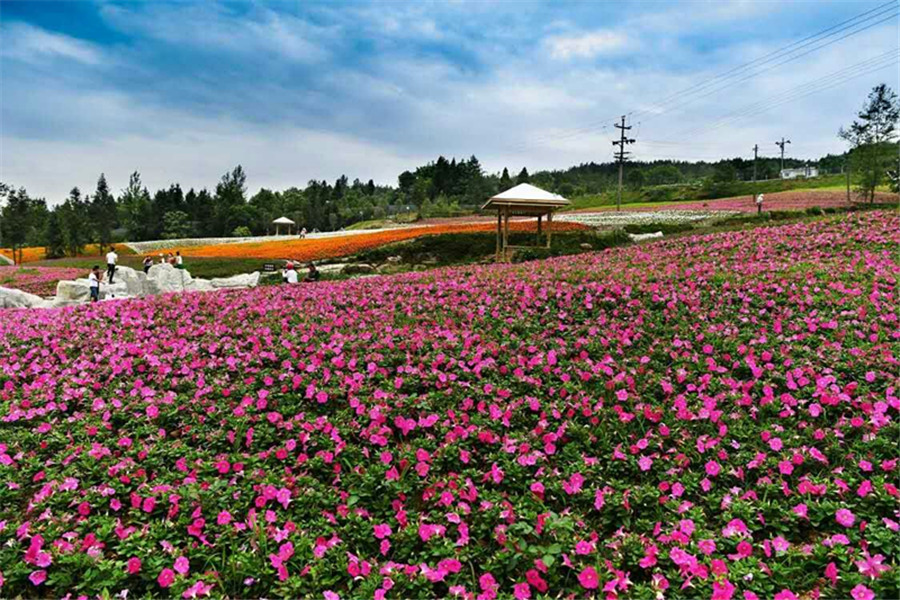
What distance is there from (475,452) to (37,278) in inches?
1032

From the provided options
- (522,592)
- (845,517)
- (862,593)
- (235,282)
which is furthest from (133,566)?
(235,282)

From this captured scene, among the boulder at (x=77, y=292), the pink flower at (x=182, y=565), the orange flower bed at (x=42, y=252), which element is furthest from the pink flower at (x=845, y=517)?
the orange flower bed at (x=42, y=252)

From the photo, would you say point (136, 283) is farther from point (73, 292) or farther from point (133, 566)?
point (133, 566)

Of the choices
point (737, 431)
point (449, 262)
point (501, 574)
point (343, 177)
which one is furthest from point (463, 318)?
point (343, 177)

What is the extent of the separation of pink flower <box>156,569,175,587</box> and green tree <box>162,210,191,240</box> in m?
64.0

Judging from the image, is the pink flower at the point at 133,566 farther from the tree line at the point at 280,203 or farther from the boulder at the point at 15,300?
the tree line at the point at 280,203

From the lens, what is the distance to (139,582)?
8.63 ft

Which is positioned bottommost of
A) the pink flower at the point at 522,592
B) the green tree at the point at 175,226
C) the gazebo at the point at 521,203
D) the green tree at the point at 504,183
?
the pink flower at the point at 522,592

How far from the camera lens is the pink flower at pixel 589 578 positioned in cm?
233

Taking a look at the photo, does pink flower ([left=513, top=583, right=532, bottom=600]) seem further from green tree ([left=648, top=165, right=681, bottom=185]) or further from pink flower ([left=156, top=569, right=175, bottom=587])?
green tree ([left=648, top=165, right=681, bottom=185])

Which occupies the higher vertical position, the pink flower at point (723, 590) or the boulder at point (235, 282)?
the boulder at point (235, 282)

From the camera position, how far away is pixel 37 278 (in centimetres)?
2238

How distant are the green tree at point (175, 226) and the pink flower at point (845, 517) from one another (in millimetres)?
65525

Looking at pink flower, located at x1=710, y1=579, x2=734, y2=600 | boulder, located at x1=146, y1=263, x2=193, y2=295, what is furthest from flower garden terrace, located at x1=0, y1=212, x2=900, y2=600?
boulder, located at x1=146, y1=263, x2=193, y2=295
